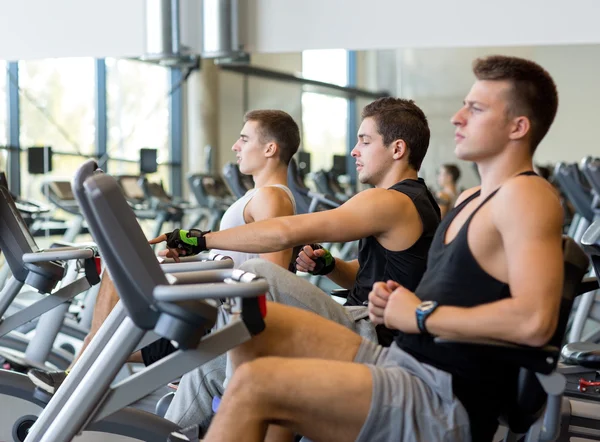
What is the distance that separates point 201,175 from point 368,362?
617 cm

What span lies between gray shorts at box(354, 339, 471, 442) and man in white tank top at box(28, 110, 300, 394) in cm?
125

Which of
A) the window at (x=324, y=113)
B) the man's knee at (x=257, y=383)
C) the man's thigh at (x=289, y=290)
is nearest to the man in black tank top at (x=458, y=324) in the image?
the man's knee at (x=257, y=383)

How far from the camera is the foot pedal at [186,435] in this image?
6.52 feet

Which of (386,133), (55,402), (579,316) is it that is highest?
(386,133)

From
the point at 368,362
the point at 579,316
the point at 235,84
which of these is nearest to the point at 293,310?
the point at 368,362

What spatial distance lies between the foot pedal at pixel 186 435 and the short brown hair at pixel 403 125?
103 cm

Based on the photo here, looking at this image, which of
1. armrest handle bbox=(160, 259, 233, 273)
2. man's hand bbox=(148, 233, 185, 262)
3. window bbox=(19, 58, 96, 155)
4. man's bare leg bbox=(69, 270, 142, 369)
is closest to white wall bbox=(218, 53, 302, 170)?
window bbox=(19, 58, 96, 155)

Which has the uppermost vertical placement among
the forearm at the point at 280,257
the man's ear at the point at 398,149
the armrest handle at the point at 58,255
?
the man's ear at the point at 398,149

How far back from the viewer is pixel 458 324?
1592 mm

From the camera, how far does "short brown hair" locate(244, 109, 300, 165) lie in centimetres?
326

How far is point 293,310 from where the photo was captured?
6.22 feet

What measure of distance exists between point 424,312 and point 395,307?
0.07 metres

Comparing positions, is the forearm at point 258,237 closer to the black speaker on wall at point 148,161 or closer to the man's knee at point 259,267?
the man's knee at point 259,267

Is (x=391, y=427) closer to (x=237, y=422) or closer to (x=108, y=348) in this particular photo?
(x=237, y=422)
